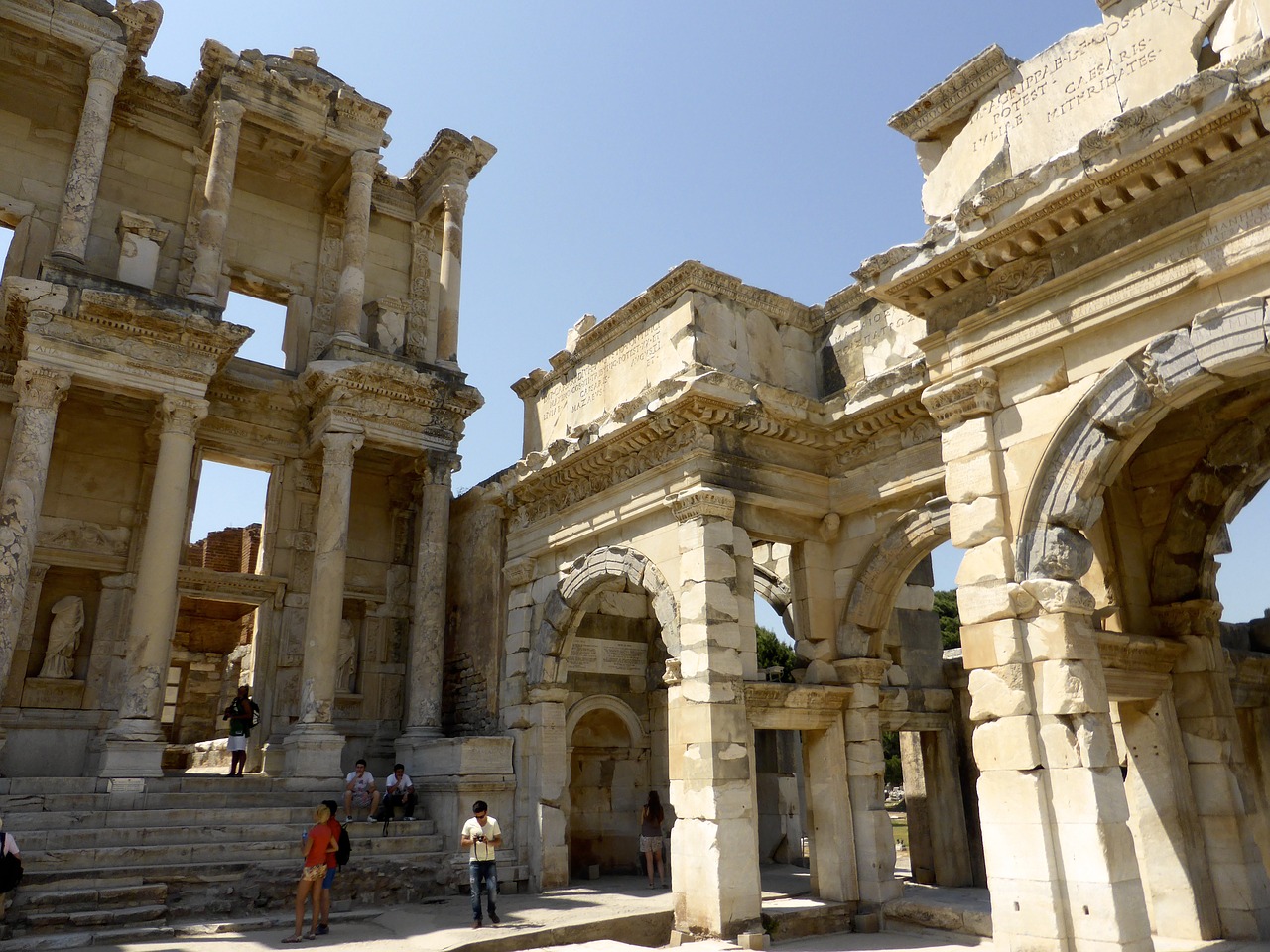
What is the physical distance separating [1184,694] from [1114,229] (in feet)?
15.6

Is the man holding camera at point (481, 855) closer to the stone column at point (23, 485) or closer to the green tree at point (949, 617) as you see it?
the stone column at point (23, 485)

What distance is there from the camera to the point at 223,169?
15.5 metres

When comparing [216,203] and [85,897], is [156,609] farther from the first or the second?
[216,203]

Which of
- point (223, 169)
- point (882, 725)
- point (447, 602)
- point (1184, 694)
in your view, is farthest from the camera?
point (447, 602)

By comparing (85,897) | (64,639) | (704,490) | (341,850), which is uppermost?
(704,490)

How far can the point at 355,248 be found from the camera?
1645 cm

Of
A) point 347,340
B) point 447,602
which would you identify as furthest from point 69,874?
point 347,340

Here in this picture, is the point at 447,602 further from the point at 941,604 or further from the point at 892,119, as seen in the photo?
the point at 941,604

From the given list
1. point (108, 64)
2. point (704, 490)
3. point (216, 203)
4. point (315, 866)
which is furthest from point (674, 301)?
point (108, 64)

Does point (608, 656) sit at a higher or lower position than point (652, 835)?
higher

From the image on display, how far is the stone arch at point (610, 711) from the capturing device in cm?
1498

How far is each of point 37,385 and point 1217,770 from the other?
14902 mm

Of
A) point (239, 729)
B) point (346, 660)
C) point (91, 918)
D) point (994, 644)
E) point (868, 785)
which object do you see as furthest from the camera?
point (346, 660)

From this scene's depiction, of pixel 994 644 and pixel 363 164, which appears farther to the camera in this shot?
pixel 363 164
